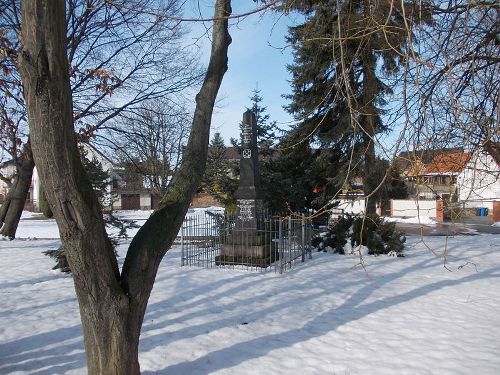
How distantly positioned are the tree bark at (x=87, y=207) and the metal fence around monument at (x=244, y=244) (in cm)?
631

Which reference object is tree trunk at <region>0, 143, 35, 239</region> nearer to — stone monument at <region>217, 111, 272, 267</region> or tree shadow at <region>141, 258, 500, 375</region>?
stone monument at <region>217, 111, 272, 267</region>

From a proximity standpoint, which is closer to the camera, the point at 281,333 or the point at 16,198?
the point at 281,333

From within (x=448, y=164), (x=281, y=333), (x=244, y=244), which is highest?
(x=448, y=164)

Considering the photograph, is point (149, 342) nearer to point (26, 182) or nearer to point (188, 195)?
point (188, 195)

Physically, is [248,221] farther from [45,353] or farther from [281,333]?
[45,353]

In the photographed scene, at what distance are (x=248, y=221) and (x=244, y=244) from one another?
75cm

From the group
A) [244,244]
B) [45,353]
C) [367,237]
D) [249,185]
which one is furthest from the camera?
[367,237]

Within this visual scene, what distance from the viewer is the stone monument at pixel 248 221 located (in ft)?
35.9

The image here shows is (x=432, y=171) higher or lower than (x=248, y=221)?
higher

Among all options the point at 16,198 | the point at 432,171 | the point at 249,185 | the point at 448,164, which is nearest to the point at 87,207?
the point at 432,171

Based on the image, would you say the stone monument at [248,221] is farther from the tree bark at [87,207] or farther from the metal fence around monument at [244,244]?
the tree bark at [87,207]

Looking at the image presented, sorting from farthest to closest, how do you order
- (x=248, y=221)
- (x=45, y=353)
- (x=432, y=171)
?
(x=248, y=221) → (x=432, y=171) → (x=45, y=353)

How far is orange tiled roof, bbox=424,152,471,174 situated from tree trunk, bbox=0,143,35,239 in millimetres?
11626

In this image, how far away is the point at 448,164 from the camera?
552cm
